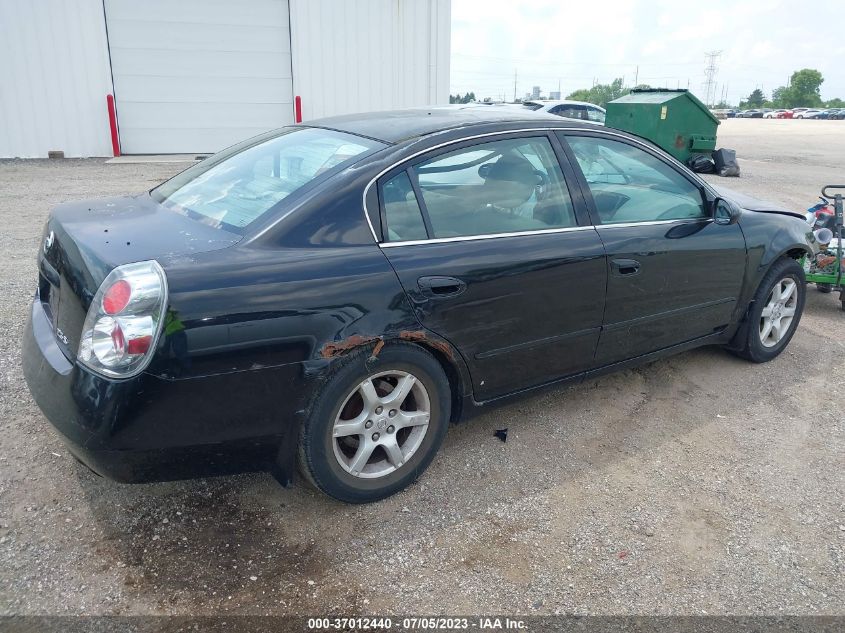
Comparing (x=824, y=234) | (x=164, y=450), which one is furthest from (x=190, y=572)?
(x=824, y=234)

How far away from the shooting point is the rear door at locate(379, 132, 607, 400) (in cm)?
288

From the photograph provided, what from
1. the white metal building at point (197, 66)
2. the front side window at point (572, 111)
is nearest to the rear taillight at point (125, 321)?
the front side window at point (572, 111)

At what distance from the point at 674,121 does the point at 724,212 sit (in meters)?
11.8

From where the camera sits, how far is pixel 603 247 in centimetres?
338

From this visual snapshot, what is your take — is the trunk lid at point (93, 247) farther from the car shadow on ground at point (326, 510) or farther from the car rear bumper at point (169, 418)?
the car shadow on ground at point (326, 510)

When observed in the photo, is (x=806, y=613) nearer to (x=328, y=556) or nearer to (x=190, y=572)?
(x=328, y=556)

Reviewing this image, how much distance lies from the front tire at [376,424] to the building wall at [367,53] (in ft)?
45.7

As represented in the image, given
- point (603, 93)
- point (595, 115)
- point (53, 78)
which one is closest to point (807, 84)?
point (603, 93)

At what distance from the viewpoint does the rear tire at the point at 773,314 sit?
4.34m

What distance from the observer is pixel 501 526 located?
2.82 m

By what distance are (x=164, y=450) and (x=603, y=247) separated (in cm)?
222

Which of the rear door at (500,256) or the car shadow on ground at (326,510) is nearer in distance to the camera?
the car shadow on ground at (326,510)

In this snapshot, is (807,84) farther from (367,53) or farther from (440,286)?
(440,286)

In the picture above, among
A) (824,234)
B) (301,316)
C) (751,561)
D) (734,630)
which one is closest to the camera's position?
(734,630)
